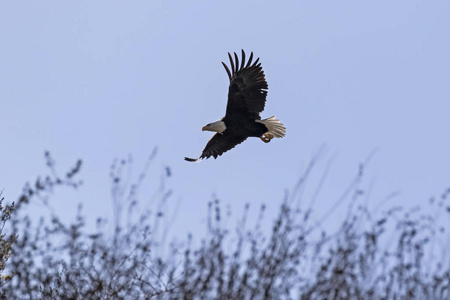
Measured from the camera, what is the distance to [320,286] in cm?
529

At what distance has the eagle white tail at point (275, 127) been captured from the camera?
41.1 ft

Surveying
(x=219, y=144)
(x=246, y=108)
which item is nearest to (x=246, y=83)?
(x=246, y=108)

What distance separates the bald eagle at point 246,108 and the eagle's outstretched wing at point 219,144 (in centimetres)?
6

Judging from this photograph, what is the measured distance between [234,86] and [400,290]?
6.40 meters

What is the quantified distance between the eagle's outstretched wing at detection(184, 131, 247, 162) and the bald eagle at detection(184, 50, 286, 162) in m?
0.06

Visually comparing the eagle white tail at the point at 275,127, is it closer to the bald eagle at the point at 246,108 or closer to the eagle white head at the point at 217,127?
the bald eagle at the point at 246,108

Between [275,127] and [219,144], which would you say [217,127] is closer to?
[219,144]

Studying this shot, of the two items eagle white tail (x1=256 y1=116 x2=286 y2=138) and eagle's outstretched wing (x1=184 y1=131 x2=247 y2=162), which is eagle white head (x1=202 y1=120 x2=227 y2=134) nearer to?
eagle's outstretched wing (x1=184 y1=131 x2=247 y2=162)

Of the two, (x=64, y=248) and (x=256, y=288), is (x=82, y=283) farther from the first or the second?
(x=256, y=288)

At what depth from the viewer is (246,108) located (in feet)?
39.4

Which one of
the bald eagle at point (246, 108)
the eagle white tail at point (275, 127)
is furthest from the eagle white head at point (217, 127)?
the eagle white tail at point (275, 127)

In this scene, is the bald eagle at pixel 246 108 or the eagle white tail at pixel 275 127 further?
the eagle white tail at pixel 275 127

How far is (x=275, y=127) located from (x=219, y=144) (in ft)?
2.98

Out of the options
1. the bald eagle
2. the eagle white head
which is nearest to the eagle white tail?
the bald eagle
